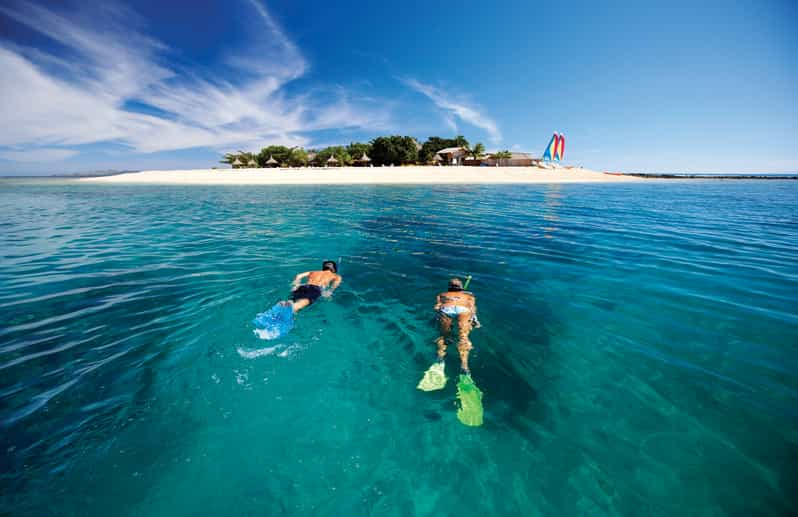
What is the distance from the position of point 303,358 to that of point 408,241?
8.19m

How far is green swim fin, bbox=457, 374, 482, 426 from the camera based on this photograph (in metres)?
3.62

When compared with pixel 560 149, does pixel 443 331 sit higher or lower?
lower

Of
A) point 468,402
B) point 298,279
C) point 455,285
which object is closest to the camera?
point 468,402

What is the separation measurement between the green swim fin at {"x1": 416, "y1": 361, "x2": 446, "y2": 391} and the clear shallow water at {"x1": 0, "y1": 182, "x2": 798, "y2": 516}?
6.2 inches

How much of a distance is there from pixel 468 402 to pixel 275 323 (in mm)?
3649

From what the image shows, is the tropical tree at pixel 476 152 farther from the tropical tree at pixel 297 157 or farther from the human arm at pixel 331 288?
the human arm at pixel 331 288

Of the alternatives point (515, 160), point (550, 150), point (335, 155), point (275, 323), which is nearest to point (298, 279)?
point (275, 323)

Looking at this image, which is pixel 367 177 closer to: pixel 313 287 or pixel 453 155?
pixel 453 155

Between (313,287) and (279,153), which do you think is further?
(279,153)

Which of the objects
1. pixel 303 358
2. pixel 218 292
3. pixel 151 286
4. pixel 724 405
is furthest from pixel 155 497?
pixel 724 405

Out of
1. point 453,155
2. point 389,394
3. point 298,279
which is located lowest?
point 389,394

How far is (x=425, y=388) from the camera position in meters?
4.10

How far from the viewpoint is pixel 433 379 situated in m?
4.21

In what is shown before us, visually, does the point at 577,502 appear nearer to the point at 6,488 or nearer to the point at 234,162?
the point at 6,488
